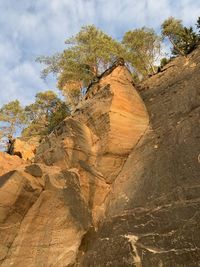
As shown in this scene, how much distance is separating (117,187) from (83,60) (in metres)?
21.1

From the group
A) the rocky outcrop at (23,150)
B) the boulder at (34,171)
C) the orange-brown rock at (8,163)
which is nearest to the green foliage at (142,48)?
the rocky outcrop at (23,150)

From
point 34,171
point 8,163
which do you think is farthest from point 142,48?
point 34,171

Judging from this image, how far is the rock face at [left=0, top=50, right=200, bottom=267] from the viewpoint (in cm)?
1048

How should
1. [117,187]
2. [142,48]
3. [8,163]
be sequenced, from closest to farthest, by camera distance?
1. [117,187]
2. [8,163]
3. [142,48]

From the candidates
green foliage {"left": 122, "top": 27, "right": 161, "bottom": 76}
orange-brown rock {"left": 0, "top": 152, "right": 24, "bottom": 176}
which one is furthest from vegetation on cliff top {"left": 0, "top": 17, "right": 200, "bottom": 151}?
orange-brown rock {"left": 0, "top": 152, "right": 24, "bottom": 176}

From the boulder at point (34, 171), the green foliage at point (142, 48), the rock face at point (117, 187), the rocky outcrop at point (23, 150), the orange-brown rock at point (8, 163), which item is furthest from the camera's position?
the green foliage at point (142, 48)

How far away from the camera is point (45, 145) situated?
1834cm

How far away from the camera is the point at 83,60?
32812 mm

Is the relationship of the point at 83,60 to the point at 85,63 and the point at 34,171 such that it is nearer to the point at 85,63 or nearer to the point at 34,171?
the point at 85,63

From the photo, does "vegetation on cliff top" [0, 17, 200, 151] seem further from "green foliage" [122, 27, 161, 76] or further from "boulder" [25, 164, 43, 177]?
"boulder" [25, 164, 43, 177]

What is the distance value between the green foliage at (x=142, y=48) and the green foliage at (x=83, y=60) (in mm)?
1564

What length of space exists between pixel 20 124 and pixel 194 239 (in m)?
30.2

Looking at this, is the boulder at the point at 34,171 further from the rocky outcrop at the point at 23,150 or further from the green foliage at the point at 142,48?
the green foliage at the point at 142,48

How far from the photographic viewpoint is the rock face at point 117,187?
10.5 meters
